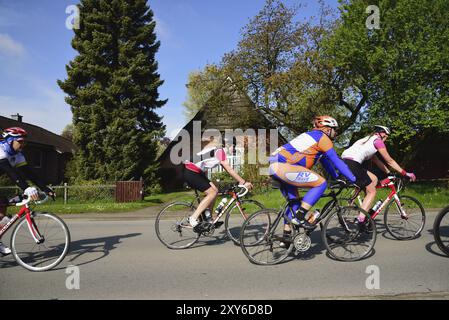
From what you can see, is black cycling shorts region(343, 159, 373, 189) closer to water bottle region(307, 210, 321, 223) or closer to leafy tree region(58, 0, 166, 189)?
water bottle region(307, 210, 321, 223)

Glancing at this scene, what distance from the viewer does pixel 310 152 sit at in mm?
4688

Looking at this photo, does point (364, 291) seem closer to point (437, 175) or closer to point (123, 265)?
point (123, 265)

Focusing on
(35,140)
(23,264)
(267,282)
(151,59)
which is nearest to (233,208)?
(267,282)

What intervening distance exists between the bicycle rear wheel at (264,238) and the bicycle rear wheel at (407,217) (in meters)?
2.75

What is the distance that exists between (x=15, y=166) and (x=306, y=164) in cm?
455

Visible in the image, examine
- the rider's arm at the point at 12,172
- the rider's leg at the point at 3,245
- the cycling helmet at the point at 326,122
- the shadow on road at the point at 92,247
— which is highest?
the cycling helmet at the point at 326,122

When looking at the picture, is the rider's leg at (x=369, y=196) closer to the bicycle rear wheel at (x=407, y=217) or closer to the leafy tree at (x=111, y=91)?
the bicycle rear wheel at (x=407, y=217)

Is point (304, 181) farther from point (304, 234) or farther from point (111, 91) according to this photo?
point (111, 91)

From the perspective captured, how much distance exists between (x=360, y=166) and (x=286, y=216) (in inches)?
89.6

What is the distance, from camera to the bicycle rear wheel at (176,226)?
5805 millimetres

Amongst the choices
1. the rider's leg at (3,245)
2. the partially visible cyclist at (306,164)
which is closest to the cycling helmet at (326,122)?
the partially visible cyclist at (306,164)

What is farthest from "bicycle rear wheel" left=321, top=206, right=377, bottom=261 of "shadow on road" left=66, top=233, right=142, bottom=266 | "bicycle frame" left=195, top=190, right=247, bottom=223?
"shadow on road" left=66, top=233, right=142, bottom=266

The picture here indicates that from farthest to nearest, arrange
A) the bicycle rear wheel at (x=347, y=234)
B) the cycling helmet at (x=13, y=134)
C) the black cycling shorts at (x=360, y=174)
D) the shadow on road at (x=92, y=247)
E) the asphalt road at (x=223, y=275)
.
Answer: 1. the black cycling shorts at (x=360, y=174)
2. the shadow on road at (x=92, y=247)
3. the bicycle rear wheel at (x=347, y=234)
4. the cycling helmet at (x=13, y=134)
5. the asphalt road at (x=223, y=275)

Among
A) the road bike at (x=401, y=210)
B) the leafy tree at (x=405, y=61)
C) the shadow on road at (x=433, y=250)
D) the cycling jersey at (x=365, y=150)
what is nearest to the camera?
the shadow on road at (x=433, y=250)
